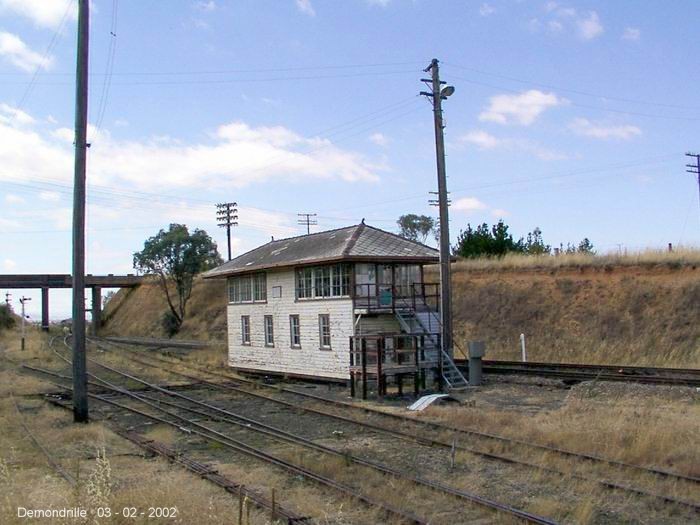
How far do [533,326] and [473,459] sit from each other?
2185 centimetres

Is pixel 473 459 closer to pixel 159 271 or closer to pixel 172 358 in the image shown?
pixel 172 358

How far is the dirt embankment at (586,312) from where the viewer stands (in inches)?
1005

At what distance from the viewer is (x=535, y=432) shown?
11906 mm

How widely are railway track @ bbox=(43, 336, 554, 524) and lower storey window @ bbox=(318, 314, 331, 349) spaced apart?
477 centimetres

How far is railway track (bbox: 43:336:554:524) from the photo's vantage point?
782 centimetres

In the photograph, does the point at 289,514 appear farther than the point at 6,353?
No

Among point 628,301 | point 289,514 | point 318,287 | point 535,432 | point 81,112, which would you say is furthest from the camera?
point 628,301

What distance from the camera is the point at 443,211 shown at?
21.6 metres

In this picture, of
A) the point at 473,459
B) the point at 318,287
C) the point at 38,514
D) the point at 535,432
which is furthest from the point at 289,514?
the point at 318,287

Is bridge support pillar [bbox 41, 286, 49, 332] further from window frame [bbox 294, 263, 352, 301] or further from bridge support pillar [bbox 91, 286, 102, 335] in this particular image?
window frame [bbox 294, 263, 352, 301]

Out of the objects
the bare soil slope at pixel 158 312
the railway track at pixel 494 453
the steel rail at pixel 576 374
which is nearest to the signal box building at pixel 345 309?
the railway track at pixel 494 453

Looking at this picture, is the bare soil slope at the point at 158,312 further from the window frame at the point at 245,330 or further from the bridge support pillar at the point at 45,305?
the window frame at the point at 245,330

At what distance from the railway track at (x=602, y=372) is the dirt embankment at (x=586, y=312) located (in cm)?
372

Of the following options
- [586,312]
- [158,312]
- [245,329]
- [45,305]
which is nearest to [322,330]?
[245,329]
